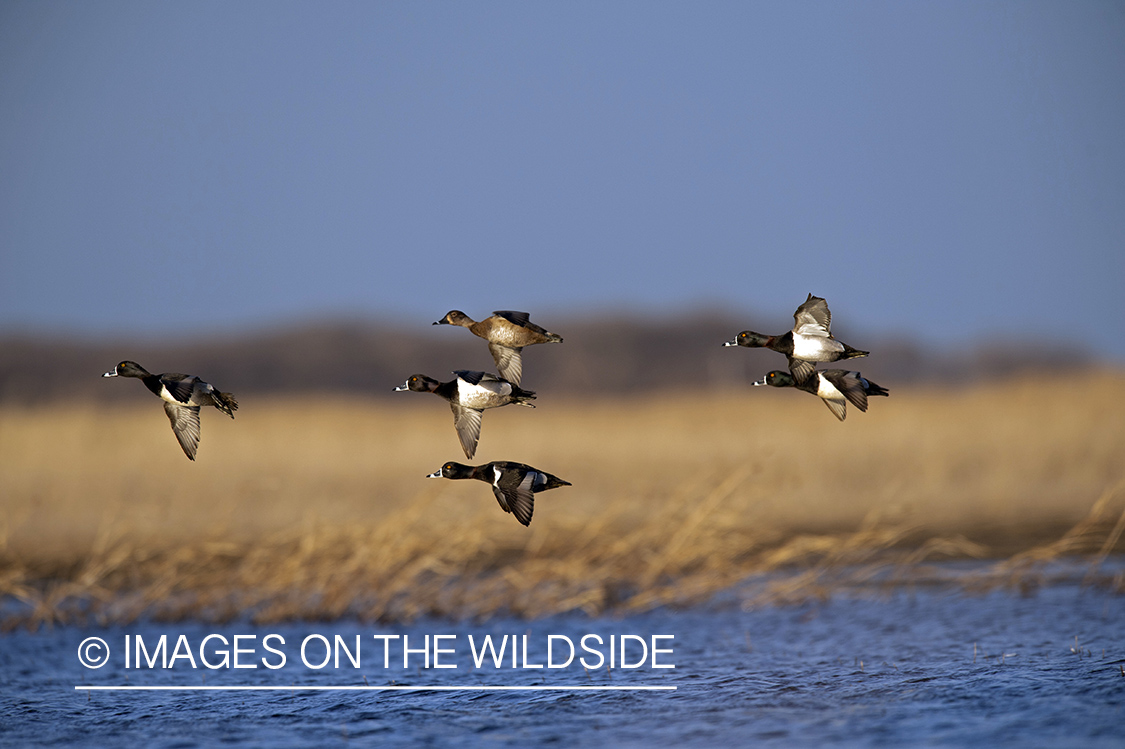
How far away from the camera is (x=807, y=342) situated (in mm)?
2705

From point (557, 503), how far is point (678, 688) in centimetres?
726

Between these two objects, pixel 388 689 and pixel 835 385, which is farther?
pixel 388 689

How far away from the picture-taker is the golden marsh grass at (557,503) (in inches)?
448

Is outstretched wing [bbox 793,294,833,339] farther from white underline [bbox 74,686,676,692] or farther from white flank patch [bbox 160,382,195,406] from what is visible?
white underline [bbox 74,686,676,692]

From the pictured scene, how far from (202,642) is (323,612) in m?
1.26

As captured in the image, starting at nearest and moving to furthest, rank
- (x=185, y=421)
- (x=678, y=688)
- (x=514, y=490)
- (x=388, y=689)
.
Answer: (x=514, y=490), (x=185, y=421), (x=678, y=688), (x=388, y=689)

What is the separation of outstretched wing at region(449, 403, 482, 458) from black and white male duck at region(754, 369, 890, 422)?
701 mm

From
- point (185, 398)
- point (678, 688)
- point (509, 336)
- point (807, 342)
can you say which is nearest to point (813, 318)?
point (807, 342)

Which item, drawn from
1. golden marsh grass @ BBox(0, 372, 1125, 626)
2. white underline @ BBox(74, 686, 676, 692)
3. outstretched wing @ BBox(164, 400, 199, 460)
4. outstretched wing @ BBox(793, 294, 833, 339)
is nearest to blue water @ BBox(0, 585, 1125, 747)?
white underline @ BBox(74, 686, 676, 692)

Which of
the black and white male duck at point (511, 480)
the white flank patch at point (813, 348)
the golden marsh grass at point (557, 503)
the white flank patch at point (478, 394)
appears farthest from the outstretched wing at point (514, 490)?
the golden marsh grass at point (557, 503)

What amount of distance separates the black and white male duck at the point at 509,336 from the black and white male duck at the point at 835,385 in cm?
56

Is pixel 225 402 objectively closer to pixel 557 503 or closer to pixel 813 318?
pixel 813 318

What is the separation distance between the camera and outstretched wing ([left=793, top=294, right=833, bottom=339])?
2736 millimetres

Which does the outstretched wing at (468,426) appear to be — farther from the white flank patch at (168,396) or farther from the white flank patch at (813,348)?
the white flank patch at (813,348)
